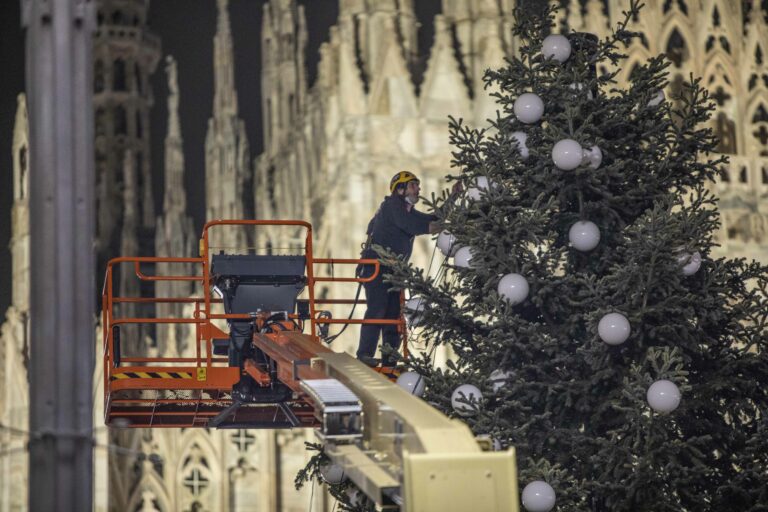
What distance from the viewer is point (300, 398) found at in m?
9.01

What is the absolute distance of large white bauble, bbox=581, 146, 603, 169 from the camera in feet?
28.6

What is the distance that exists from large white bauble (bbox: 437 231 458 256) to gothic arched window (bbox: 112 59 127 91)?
3114 centimetres

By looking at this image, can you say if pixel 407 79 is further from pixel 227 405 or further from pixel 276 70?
pixel 227 405

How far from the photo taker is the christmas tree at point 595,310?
8234 mm

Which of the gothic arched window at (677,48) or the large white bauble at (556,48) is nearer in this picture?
the large white bauble at (556,48)

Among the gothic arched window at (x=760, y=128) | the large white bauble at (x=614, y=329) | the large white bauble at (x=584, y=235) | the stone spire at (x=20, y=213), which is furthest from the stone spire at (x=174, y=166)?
the large white bauble at (x=614, y=329)

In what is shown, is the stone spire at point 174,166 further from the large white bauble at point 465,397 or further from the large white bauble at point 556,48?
the large white bauble at point 465,397

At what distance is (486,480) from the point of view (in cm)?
609

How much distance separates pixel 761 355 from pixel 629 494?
1.10m

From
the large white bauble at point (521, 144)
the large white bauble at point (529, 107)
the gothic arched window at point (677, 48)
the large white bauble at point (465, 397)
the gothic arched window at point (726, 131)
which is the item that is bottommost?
the large white bauble at point (465, 397)

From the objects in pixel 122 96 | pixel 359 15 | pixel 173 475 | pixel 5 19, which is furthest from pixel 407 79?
pixel 122 96

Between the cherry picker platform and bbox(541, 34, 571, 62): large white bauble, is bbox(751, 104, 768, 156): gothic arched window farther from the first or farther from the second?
bbox(541, 34, 571, 62): large white bauble

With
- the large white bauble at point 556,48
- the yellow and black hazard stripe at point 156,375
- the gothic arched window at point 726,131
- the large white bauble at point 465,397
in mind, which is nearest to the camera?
the large white bauble at point 465,397

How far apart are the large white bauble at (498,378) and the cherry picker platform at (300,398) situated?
92 cm
